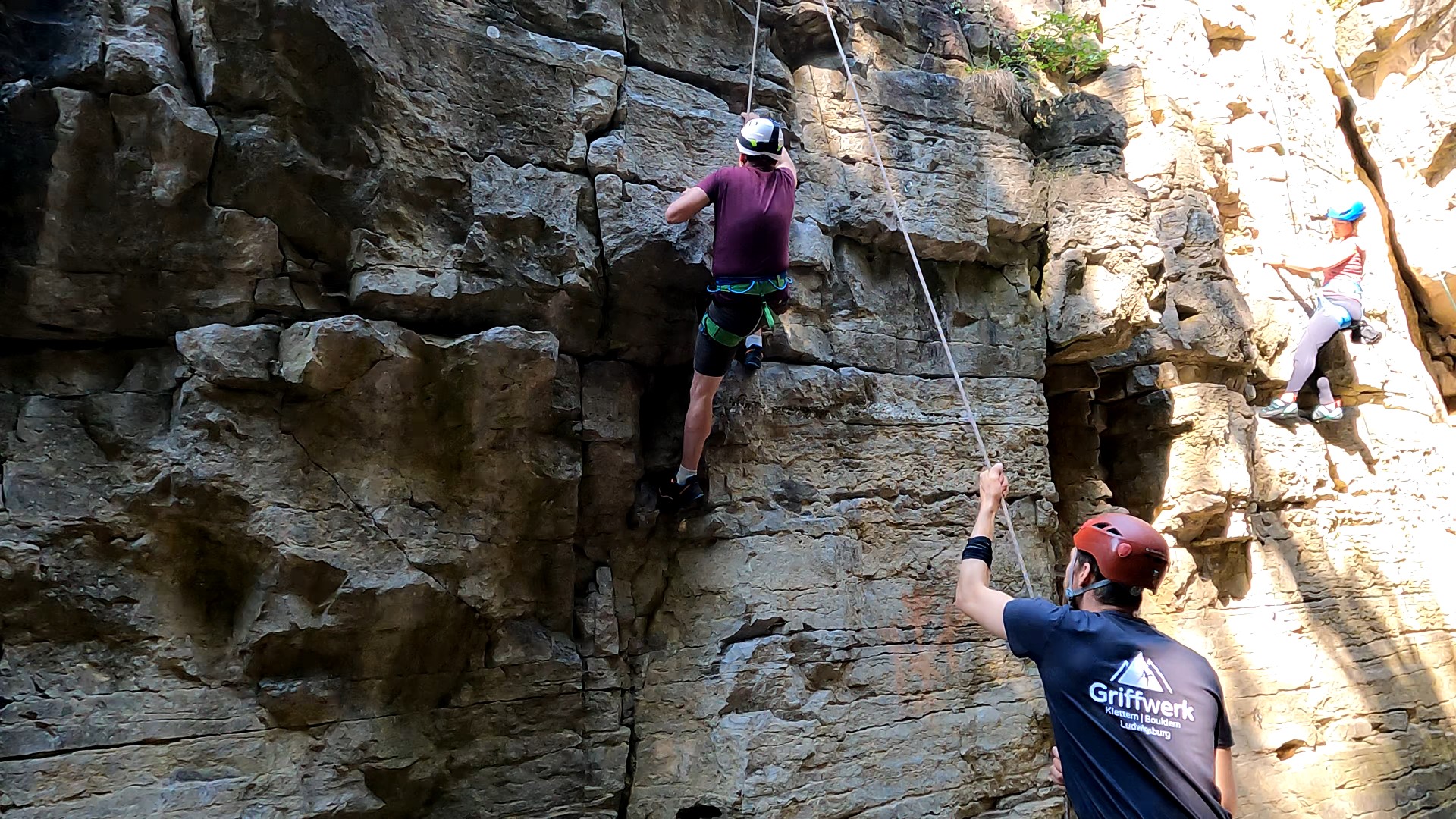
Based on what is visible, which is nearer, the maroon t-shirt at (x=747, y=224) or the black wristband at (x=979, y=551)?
the black wristband at (x=979, y=551)

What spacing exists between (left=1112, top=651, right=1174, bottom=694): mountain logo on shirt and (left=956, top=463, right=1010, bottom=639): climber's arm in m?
0.31

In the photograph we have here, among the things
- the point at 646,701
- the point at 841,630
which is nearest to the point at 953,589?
the point at 841,630

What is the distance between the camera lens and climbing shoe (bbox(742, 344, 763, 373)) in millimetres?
4094

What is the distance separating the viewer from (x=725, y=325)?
12.0ft

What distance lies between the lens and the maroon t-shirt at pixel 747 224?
3602mm

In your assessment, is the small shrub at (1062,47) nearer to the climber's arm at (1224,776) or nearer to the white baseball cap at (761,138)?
the white baseball cap at (761,138)

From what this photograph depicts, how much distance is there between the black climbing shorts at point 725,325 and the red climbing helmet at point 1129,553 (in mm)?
1731

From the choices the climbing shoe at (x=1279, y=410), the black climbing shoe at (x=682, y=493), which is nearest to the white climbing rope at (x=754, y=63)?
the black climbing shoe at (x=682, y=493)

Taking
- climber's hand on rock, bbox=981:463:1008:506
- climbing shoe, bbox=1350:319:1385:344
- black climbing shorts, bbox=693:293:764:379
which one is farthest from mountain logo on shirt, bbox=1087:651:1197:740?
climbing shoe, bbox=1350:319:1385:344

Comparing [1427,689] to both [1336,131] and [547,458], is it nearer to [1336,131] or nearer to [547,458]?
[1336,131]

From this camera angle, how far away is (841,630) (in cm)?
416

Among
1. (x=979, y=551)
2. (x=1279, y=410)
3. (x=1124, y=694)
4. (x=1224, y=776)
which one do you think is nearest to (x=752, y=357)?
(x=979, y=551)

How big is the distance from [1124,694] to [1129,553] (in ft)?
1.20

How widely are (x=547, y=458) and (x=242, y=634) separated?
1262mm
